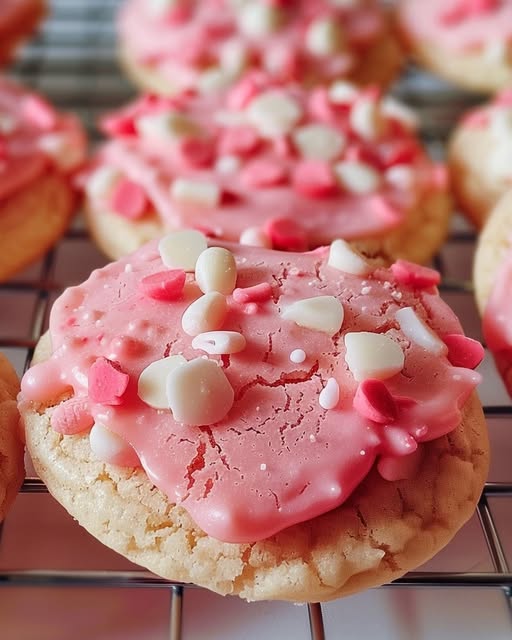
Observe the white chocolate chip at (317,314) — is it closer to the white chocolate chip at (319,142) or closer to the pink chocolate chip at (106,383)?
the pink chocolate chip at (106,383)

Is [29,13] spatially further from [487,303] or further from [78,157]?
[487,303]

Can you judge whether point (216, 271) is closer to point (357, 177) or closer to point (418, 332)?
point (418, 332)

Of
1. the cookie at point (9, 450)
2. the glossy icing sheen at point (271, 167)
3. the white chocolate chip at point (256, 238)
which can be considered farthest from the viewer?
the glossy icing sheen at point (271, 167)

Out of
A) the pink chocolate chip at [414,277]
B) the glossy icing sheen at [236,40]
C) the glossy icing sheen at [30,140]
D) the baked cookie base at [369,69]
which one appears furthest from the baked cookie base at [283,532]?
the baked cookie base at [369,69]

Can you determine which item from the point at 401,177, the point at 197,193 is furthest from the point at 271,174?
the point at 401,177

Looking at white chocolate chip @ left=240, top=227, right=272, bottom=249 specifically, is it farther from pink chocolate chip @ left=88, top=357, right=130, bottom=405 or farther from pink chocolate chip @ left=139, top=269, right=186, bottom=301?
pink chocolate chip @ left=88, top=357, right=130, bottom=405
